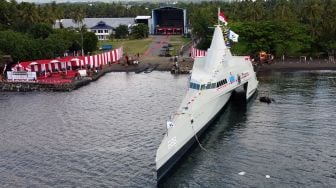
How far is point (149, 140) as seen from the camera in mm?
71812

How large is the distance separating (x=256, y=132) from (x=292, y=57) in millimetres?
83002

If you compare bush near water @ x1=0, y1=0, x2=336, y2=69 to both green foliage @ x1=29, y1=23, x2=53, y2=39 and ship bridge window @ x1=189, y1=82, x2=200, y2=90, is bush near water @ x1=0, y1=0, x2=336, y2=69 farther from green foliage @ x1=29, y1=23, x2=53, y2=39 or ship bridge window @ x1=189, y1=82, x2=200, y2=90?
ship bridge window @ x1=189, y1=82, x2=200, y2=90

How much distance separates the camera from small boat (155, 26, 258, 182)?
199ft

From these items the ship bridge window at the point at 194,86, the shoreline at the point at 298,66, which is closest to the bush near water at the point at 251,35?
the shoreline at the point at 298,66

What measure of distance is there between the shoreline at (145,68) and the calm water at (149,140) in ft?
15.0

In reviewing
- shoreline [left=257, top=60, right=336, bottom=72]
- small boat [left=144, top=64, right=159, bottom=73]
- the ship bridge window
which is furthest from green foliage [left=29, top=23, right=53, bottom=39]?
the ship bridge window

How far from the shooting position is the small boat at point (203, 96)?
60.7 m

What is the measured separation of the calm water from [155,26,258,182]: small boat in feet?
6.41

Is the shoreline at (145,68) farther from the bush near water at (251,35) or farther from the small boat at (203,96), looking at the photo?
the small boat at (203,96)

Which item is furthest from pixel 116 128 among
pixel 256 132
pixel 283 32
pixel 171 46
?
pixel 171 46

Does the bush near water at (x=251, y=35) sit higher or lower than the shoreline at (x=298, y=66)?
higher

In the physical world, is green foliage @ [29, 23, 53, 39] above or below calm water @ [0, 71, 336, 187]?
above

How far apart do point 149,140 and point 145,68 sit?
72.6 meters

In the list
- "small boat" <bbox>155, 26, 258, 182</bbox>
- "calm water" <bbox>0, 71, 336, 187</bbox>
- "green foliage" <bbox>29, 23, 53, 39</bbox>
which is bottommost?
"calm water" <bbox>0, 71, 336, 187</bbox>
